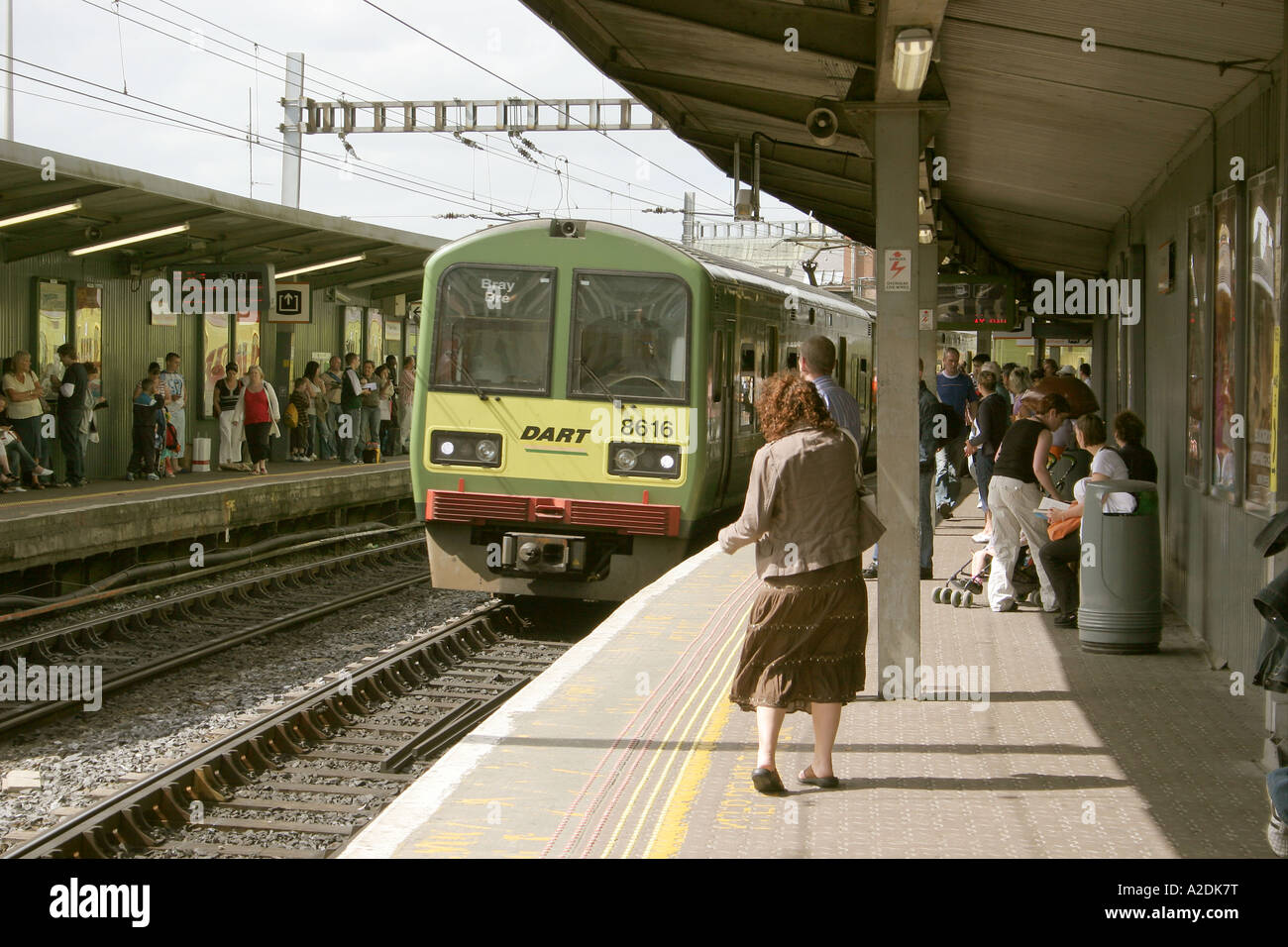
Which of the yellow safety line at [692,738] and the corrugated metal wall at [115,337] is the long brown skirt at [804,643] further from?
the corrugated metal wall at [115,337]

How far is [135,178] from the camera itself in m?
14.6

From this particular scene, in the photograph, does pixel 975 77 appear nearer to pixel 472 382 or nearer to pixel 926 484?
pixel 926 484

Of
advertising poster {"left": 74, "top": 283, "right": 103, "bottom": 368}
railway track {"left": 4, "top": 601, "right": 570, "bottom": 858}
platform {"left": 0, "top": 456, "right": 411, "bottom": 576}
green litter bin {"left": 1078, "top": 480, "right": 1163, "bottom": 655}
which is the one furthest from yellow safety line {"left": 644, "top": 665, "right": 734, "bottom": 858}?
advertising poster {"left": 74, "top": 283, "right": 103, "bottom": 368}

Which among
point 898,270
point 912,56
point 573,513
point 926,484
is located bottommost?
point 573,513

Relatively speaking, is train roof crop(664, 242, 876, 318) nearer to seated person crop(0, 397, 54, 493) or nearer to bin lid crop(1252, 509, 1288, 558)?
bin lid crop(1252, 509, 1288, 558)

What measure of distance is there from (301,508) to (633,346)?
27.7 feet

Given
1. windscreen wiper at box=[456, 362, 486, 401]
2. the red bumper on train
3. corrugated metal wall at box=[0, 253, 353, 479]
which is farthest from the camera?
corrugated metal wall at box=[0, 253, 353, 479]

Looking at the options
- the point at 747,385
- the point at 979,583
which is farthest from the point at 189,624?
the point at 979,583

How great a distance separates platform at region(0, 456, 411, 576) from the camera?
1331 cm

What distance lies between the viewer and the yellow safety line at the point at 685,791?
491 cm

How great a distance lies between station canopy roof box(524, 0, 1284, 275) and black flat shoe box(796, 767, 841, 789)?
309 cm

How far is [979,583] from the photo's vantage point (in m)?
10.4

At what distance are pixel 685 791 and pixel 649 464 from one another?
578cm
